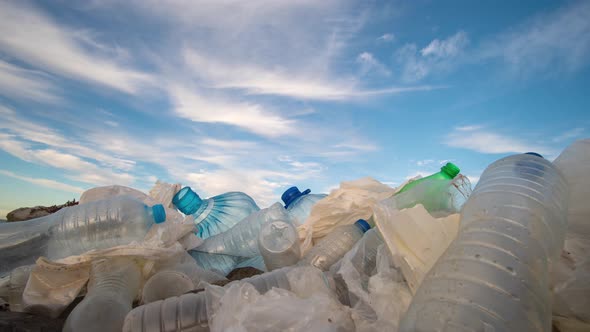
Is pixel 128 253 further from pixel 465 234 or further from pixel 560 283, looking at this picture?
pixel 560 283

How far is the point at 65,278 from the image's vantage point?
6.26 feet

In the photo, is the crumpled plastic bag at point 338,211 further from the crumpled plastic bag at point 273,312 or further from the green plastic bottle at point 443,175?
the crumpled plastic bag at point 273,312

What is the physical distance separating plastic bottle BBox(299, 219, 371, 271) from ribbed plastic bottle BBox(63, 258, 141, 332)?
0.92m

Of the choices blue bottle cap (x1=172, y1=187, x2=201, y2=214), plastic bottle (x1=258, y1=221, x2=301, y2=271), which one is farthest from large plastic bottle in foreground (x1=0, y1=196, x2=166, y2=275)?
plastic bottle (x1=258, y1=221, x2=301, y2=271)

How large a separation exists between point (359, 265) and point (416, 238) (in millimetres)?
458

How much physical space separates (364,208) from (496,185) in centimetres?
105

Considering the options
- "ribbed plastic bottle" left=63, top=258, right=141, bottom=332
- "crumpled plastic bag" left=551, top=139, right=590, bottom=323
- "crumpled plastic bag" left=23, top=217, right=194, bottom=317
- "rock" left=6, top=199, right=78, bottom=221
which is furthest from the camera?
"rock" left=6, top=199, right=78, bottom=221

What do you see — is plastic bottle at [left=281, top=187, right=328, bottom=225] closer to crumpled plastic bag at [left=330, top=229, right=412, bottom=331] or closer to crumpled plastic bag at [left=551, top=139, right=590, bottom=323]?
crumpled plastic bag at [left=330, top=229, right=412, bottom=331]

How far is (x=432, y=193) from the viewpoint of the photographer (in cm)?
227

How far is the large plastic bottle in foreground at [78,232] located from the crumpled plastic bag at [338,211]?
1.03 m

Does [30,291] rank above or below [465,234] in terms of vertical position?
below

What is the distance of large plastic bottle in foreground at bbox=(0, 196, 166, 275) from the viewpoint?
2471 mm

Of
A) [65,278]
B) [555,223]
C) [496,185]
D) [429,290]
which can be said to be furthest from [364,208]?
[65,278]

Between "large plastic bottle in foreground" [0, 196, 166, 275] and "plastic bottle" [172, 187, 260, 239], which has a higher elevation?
"plastic bottle" [172, 187, 260, 239]
